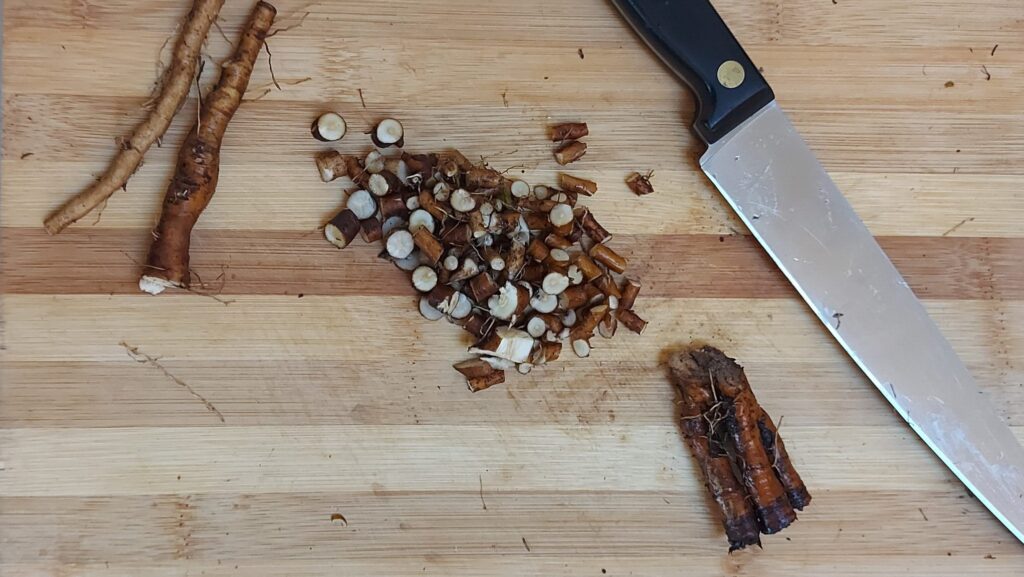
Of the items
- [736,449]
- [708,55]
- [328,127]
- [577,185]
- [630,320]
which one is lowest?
[736,449]

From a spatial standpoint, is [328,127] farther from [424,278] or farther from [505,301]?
[505,301]

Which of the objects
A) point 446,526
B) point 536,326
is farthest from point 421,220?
point 446,526

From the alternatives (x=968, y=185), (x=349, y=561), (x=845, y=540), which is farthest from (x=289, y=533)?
(x=968, y=185)

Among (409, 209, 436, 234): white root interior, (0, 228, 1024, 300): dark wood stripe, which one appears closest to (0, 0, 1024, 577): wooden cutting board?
(0, 228, 1024, 300): dark wood stripe

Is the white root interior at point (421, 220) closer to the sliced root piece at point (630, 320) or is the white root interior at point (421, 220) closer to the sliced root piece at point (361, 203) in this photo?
the sliced root piece at point (361, 203)

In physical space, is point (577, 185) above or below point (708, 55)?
below
